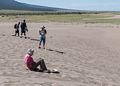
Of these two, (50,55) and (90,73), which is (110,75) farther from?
(50,55)

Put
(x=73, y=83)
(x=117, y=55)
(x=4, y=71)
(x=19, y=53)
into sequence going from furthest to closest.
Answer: (x=117, y=55) < (x=19, y=53) < (x=4, y=71) < (x=73, y=83)

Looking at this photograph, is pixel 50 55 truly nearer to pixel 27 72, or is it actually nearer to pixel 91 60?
pixel 91 60

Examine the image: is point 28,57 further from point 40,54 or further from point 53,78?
point 40,54

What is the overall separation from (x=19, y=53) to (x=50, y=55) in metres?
1.53

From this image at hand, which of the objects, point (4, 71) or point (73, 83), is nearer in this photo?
point (73, 83)

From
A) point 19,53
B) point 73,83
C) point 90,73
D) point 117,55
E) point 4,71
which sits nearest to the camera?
point 73,83

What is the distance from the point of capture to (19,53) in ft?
62.8

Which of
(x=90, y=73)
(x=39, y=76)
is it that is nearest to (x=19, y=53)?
(x=90, y=73)

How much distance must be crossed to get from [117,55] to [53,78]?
11.1m

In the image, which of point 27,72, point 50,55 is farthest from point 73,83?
point 50,55

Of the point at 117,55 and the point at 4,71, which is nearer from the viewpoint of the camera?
the point at 4,71

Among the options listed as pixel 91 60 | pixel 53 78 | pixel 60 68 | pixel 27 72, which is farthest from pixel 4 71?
pixel 91 60

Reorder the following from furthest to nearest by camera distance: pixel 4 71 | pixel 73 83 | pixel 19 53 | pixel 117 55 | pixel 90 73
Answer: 1. pixel 117 55
2. pixel 19 53
3. pixel 90 73
4. pixel 4 71
5. pixel 73 83

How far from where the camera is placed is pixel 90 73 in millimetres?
14953
